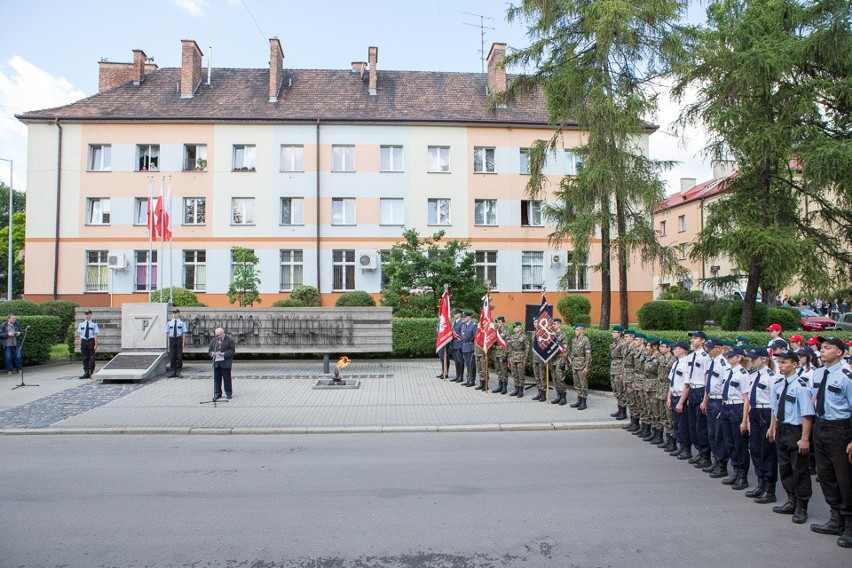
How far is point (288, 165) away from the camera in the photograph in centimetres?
3130

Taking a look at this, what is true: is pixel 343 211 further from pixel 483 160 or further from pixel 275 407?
pixel 275 407

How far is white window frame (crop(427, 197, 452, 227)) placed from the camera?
31.6m

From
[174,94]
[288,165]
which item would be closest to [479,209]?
[288,165]

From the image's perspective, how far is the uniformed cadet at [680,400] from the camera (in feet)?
28.7

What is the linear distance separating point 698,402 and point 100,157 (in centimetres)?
3223

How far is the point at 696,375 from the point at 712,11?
14186 millimetres

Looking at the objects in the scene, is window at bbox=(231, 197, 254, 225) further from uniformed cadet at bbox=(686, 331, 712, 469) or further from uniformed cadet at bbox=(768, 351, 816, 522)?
uniformed cadet at bbox=(768, 351, 816, 522)

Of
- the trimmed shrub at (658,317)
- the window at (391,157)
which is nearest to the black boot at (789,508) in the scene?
the trimmed shrub at (658,317)

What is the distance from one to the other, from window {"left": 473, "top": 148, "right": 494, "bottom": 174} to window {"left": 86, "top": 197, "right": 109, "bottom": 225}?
19.8 meters

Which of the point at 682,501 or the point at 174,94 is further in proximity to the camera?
the point at 174,94

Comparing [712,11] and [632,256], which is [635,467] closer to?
[632,256]

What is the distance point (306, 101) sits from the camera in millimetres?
32594

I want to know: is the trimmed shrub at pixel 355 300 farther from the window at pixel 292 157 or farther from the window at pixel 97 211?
the window at pixel 97 211

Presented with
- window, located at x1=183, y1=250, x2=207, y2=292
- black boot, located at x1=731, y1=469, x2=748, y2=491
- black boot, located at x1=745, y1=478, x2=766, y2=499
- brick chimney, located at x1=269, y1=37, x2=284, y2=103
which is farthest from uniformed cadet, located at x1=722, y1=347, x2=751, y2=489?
brick chimney, located at x1=269, y1=37, x2=284, y2=103
